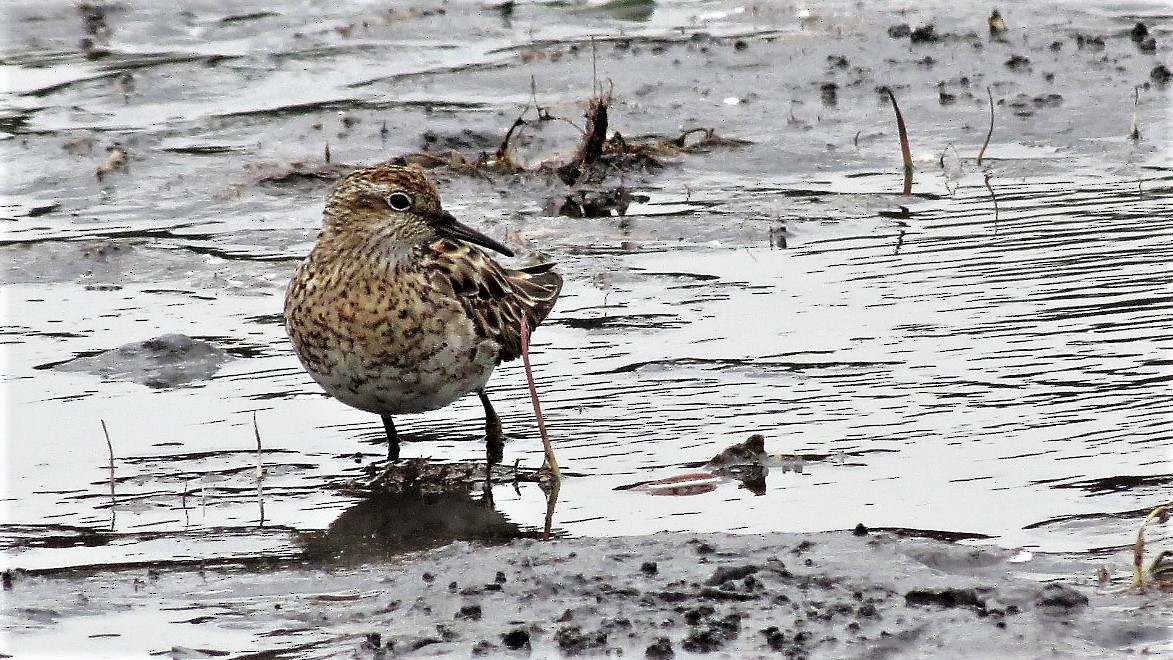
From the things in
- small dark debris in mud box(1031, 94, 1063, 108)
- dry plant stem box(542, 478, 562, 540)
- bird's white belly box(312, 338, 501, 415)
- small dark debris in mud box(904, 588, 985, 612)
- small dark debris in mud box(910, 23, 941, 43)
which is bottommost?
dry plant stem box(542, 478, 562, 540)

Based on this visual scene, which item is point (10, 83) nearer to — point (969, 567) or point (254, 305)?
point (254, 305)

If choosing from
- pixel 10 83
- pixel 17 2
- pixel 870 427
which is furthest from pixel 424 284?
pixel 17 2

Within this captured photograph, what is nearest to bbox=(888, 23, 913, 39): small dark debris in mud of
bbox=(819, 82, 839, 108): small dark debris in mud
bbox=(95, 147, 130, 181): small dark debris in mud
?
bbox=(819, 82, 839, 108): small dark debris in mud

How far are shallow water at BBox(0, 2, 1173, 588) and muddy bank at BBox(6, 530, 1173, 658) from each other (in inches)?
17.6

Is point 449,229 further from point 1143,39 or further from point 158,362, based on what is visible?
point 1143,39

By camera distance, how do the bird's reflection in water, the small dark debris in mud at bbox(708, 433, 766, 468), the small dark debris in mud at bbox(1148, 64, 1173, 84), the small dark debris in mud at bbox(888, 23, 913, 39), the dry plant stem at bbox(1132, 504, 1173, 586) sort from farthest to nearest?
1. the small dark debris in mud at bbox(888, 23, 913, 39)
2. the small dark debris in mud at bbox(1148, 64, 1173, 84)
3. the small dark debris in mud at bbox(708, 433, 766, 468)
4. the bird's reflection in water
5. the dry plant stem at bbox(1132, 504, 1173, 586)

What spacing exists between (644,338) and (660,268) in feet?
4.66

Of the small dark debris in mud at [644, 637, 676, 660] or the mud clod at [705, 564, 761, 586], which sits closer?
the small dark debris in mud at [644, 637, 676, 660]

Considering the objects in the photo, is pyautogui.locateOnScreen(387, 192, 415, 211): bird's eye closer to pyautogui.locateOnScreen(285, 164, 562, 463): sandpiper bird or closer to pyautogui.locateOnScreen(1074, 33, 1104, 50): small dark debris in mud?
pyautogui.locateOnScreen(285, 164, 562, 463): sandpiper bird

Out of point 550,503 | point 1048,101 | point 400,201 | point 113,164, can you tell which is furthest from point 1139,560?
point 113,164

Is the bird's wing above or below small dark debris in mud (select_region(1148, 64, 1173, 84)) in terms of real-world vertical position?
below

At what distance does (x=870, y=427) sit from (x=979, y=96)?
7489 millimetres

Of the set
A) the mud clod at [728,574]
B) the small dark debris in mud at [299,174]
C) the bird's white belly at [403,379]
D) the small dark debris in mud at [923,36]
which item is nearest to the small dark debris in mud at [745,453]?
the bird's white belly at [403,379]

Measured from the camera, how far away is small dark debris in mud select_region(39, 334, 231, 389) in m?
9.16
